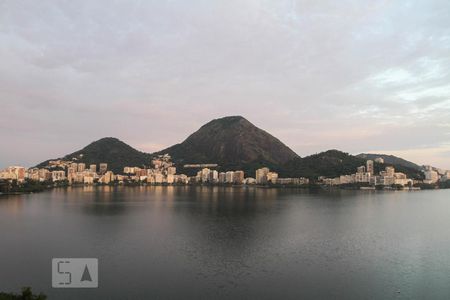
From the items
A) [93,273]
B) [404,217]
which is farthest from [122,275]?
[404,217]

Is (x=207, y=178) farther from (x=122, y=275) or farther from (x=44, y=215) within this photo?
(x=122, y=275)

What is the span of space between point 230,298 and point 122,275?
21.7 feet

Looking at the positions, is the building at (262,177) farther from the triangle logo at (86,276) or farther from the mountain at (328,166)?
the triangle logo at (86,276)

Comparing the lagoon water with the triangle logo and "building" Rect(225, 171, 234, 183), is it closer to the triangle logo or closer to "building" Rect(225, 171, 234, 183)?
the triangle logo

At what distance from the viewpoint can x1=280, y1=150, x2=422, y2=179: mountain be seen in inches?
6639

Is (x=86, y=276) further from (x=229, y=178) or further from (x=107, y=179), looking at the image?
(x=229, y=178)

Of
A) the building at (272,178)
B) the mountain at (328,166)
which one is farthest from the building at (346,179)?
the building at (272,178)

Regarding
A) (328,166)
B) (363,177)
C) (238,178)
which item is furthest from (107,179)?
(363,177)

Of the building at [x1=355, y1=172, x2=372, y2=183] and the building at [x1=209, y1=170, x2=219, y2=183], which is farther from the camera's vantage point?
the building at [x1=209, y1=170, x2=219, y2=183]

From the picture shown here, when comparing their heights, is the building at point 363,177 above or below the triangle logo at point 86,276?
above

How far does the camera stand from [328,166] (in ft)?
576

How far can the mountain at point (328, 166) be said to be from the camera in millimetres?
168625

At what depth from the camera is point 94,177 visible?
6786 inches

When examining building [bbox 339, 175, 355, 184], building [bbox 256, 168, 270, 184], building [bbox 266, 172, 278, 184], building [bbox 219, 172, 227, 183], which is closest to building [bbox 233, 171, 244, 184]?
building [bbox 219, 172, 227, 183]
